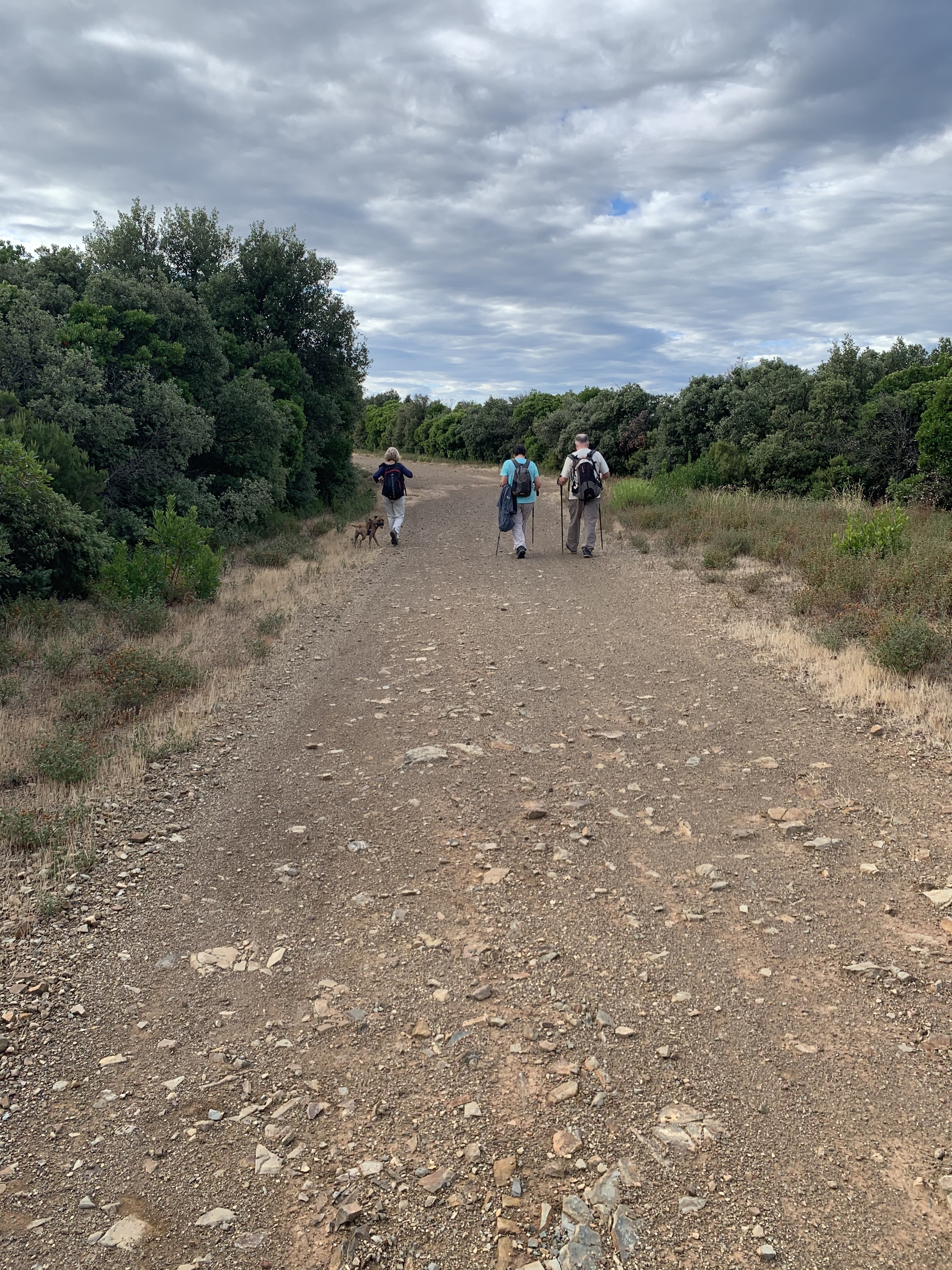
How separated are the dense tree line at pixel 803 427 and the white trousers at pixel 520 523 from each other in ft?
23.5

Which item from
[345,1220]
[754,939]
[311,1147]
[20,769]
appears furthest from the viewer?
[20,769]

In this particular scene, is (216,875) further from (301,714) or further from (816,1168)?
(816,1168)

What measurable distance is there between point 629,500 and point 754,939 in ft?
57.1

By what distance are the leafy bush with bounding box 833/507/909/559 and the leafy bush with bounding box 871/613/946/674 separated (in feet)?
9.99

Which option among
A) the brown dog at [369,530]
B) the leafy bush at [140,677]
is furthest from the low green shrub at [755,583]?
the brown dog at [369,530]

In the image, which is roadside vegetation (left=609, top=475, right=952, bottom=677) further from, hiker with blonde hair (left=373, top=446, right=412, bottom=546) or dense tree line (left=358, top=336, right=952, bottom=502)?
hiker with blonde hair (left=373, top=446, right=412, bottom=546)

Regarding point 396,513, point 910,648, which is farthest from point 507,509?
point 910,648

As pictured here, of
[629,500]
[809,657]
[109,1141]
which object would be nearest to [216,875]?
[109,1141]

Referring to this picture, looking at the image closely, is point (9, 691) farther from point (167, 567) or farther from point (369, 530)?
point (369, 530)

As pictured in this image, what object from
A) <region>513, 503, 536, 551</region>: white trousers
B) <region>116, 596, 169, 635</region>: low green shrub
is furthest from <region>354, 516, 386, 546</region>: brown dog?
<region>116, 596, 169, 635</region>: low green shrub

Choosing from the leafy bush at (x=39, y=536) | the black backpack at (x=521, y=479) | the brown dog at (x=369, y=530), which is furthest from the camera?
the brown dog at (x=369, y=530)

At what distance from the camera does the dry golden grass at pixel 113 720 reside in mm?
4598

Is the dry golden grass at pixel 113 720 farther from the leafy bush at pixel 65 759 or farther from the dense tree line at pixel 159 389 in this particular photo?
the dense tree line at pixel 159 389

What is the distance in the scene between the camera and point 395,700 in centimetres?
732
